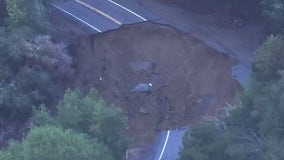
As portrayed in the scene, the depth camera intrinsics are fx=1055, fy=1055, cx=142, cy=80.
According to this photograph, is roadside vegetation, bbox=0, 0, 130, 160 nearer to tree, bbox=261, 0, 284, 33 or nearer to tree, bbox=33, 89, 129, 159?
tree, bbox=33, 89, 129, 159

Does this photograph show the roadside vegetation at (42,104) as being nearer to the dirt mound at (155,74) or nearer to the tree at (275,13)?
the dirt mound at (155,74)

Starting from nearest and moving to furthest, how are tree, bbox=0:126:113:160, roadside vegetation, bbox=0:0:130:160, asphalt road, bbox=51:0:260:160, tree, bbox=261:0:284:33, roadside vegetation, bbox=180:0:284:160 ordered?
1. roadside vegetation, bbox=180:0:284:160
2. tree, bbox=0:126:113:160
3. roadside vegetation, bbox=0:0:130:160
4. tree, bbox=261:0:284:33
5. asphalt road, bbox=51:0:260:160

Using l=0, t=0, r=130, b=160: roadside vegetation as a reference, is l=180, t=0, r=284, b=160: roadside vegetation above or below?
above

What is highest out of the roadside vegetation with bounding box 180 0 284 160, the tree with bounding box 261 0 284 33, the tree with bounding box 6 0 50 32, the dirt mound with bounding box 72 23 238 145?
the tree with bounding box 261 0 284 33

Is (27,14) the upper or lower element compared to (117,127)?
upper

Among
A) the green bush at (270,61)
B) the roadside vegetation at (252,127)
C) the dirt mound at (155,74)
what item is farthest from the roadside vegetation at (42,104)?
the green bush at (270,61)

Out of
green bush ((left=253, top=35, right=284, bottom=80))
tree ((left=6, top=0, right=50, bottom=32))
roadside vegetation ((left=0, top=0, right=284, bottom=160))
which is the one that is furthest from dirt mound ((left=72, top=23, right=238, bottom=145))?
green bush ((left=253, top=35, right=284, bottom=80))

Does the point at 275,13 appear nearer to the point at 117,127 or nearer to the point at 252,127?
the point at 252,127

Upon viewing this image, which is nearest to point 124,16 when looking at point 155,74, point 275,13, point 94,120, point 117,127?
point 155,74
